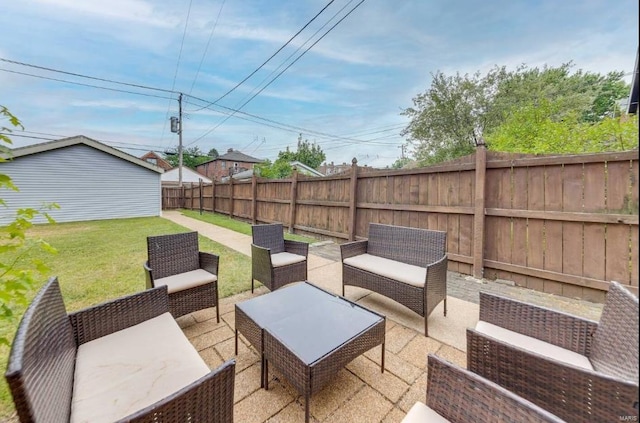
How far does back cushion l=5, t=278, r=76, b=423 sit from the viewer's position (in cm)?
88

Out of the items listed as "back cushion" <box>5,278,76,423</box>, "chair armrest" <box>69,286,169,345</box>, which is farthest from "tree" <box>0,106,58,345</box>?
"chair armrest" <box>69,286,169,345</box>

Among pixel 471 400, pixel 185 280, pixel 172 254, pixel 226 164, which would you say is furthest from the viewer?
pixel 226 164

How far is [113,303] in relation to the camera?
183 cm

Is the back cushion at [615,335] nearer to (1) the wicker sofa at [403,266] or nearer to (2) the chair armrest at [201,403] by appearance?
(1) the wicker sofa at [403,266]

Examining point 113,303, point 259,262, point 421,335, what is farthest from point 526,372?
point 259,262

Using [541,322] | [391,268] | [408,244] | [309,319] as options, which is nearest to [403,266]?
[391,268]

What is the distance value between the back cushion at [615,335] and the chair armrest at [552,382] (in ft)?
0.41

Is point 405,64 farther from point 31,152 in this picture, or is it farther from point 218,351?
point 31,152

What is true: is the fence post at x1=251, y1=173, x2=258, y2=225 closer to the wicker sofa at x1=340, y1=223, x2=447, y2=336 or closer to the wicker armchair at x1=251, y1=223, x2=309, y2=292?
the wicker armchair at x1=251, y1=223, x2=309, y2=292

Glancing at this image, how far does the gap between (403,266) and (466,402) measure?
211cm

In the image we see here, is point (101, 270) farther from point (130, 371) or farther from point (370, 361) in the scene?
point (370, 361)

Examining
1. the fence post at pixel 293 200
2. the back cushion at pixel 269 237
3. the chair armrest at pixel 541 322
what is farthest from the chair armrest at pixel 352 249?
the fence post at pixel 293 200

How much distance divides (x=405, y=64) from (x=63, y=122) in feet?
59.1

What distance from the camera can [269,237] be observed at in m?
3.96
